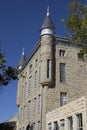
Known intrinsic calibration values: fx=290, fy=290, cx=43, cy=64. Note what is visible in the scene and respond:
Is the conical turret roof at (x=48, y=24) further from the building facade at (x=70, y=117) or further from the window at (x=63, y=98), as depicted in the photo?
the building facade at (x=70, y=117)

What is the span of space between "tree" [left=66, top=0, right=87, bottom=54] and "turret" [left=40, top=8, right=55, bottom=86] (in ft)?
56.9

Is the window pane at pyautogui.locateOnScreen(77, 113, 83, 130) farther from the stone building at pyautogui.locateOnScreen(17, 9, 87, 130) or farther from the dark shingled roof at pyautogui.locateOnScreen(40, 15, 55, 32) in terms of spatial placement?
the dark shingled roof at pyautogui.locateOnScreen(40, 15, 55, 32)

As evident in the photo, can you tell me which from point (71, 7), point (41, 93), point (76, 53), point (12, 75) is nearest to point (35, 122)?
point (41, 93)

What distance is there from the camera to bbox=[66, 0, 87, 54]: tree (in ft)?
63.6

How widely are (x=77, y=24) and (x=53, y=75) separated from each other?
61.2 feet

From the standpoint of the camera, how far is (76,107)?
27875 mm

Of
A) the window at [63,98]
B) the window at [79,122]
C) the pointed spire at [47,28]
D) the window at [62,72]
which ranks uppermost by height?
the pointed spire at [47,28]

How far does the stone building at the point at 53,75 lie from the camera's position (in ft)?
121

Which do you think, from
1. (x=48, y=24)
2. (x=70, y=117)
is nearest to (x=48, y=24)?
(x=48, y=24)

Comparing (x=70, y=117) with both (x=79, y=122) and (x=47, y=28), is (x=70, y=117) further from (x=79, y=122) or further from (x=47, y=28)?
(x=47, y=28)

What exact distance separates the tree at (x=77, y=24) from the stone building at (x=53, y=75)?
1754cm

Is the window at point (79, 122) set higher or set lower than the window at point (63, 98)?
lower

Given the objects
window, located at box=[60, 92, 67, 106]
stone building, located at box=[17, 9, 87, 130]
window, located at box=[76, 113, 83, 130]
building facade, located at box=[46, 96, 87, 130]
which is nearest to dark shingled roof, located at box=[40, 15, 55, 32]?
stone building, located at box=[17, 9, 87, 130]

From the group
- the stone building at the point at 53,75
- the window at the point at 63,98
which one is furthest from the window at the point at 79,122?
the window at the point at 63,98
